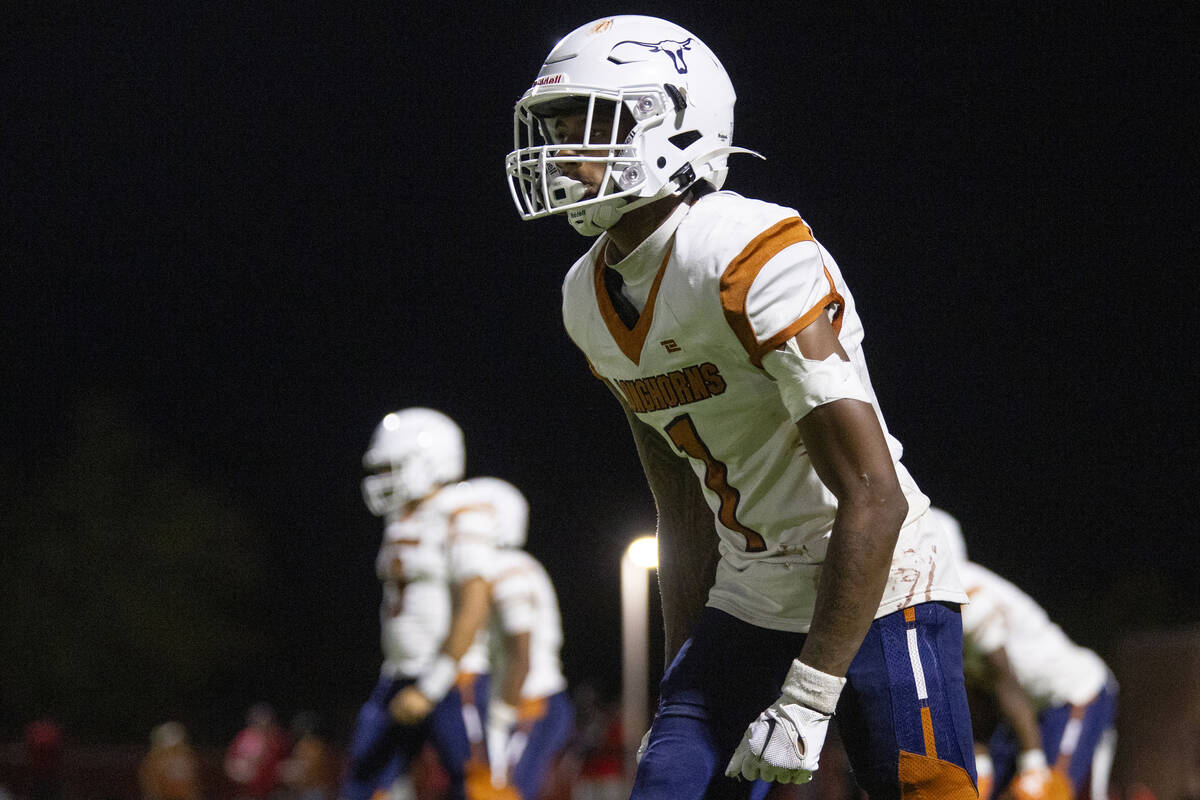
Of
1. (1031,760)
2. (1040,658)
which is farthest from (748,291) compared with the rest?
(1040,658)

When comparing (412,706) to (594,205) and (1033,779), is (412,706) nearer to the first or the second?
(1033,779)

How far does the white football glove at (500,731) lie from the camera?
7047 millimetres

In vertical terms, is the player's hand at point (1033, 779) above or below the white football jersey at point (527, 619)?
below

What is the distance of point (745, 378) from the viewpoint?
8.85 ft

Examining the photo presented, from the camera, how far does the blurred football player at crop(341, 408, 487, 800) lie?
648 centimetres

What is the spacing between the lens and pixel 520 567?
7598 mm

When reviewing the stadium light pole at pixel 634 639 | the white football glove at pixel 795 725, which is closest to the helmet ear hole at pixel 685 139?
the white football glove at pixel 795 725

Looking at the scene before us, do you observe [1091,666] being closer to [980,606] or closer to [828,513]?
[980,606]

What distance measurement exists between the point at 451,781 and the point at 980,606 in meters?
2.30

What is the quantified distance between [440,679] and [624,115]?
3.97m

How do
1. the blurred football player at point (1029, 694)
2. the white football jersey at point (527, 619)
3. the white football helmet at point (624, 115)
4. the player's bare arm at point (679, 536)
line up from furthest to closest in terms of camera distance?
the white football jersey at point (527, 619), the blurred football player at point (1029, 694), the player's bare arm at point (679, 536), the white football helmet at point (624, 115)

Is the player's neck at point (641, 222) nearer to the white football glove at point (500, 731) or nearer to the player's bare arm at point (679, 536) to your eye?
the player's bare arm at point (679, 536)

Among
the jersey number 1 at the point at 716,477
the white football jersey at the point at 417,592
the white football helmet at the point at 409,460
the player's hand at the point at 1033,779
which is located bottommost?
the player's hand at the point at 1033,779

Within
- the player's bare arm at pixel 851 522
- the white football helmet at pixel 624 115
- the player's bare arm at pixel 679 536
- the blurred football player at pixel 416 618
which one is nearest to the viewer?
the player's bare arm at pixel 851 522
